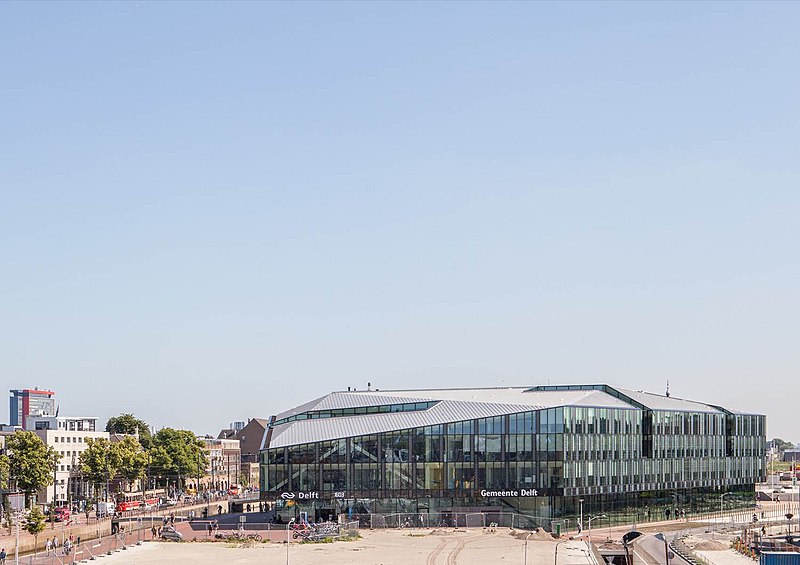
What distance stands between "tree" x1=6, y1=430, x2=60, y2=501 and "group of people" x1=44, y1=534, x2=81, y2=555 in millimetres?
34980

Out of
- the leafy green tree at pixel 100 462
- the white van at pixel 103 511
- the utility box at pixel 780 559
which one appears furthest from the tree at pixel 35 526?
the utility box at pixel 780 559

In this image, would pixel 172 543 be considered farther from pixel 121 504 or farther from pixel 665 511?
pixel 665 511

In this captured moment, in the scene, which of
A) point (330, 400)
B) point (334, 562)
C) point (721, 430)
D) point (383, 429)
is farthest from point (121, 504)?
point (721, 430)

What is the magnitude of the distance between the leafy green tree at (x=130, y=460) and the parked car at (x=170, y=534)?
193ft

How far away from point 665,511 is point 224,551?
65.8m

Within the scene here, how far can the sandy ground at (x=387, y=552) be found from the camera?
9900 cm

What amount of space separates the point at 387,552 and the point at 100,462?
263ft

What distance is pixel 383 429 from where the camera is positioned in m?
133

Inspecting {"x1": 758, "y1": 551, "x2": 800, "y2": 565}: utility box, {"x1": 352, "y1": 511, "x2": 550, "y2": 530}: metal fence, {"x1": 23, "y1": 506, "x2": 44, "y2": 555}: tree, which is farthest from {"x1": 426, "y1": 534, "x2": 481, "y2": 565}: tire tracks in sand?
{"x1": 23, "y1": 506, "x2": 44, "y2": 555}: tree

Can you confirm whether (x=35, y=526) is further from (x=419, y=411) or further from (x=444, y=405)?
(x=444, y=405)

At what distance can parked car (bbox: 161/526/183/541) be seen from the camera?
11800cm

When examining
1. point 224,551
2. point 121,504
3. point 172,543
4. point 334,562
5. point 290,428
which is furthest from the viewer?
point 121,504

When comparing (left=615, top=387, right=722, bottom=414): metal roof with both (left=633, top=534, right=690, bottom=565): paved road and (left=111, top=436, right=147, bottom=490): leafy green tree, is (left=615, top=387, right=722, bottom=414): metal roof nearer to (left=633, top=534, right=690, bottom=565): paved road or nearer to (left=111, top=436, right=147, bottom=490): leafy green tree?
(left=633, top=534, right=690, bottom=565): paved road

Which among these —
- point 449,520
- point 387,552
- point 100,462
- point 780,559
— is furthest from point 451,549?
point 100,462
